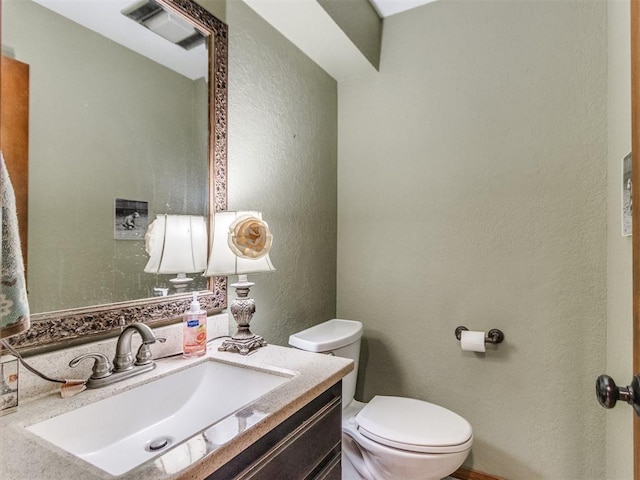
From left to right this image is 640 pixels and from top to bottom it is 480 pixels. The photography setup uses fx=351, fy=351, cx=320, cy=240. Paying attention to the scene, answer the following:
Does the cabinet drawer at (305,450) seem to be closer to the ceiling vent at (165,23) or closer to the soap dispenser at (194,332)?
the soap dispenser at (194,332)

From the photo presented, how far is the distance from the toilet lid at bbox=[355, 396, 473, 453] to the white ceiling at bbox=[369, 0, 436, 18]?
2.10 m

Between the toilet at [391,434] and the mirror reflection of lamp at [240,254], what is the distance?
40 centimetres

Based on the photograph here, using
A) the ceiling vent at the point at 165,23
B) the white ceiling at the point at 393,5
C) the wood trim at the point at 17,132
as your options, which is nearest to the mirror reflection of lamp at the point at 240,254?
the wood trim at the point at 17,132

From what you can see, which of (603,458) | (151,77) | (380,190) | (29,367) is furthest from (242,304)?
(603,458)

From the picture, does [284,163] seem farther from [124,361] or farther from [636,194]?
[636,194]

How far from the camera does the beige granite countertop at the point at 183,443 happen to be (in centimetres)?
59

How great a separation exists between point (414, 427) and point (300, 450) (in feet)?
2.59

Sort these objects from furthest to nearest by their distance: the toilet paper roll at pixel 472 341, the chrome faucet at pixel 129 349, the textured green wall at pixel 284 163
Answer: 1. the toilet paper roll at pixel 472 341
2. the textured green wall at pixel 284 163
3. the chrome faucet at pixel 129 349

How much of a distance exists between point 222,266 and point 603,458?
1831 millimetres

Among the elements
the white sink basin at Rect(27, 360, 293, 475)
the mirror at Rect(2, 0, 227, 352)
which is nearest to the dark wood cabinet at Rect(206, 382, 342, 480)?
the white sink basin at Rect(27, 360, 293, 475)

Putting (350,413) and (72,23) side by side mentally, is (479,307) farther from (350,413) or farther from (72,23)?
(72,23)

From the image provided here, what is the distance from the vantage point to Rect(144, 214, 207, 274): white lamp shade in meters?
1.17

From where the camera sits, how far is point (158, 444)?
0.88m

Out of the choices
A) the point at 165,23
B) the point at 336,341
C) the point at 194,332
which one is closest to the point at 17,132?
the point at 165,23
